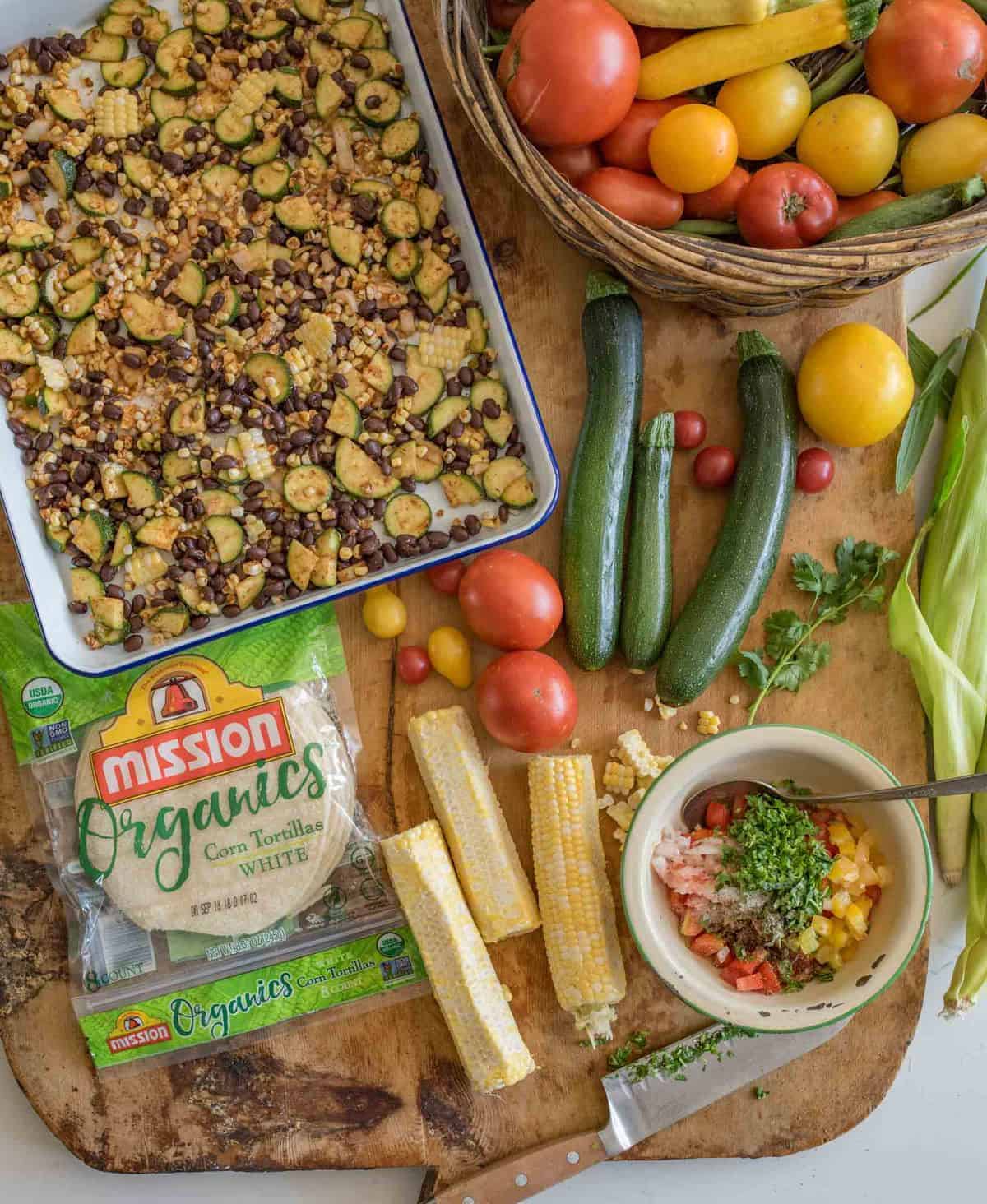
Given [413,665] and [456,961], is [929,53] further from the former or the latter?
[456,961]

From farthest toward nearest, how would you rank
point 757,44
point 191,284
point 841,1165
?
point 841,1165, point 191,284, point 757,44

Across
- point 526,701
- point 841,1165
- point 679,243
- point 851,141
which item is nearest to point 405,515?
point 526,701

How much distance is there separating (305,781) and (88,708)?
0.64m

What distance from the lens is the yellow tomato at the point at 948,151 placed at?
250cm

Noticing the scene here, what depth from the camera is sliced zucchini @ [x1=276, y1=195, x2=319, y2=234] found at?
2799 millimetres

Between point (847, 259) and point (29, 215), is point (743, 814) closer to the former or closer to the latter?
point (847, 259)

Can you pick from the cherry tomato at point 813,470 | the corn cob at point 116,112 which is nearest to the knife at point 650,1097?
the cherry tomato at point 813,470

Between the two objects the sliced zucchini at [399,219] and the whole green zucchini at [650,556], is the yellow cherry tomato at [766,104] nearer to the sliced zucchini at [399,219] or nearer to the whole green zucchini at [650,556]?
the whole green zucchini at [650,556]

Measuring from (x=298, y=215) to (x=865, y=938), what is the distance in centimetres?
237

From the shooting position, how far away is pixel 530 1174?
2725 mm

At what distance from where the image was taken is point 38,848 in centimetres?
288

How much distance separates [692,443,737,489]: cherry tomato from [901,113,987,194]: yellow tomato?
2.61ft

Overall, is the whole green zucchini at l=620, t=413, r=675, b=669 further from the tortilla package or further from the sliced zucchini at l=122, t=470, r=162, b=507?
the sliced zucchini at l=122, t=470, r=162, b=507

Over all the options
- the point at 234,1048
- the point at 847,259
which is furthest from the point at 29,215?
the point at 234,1048
